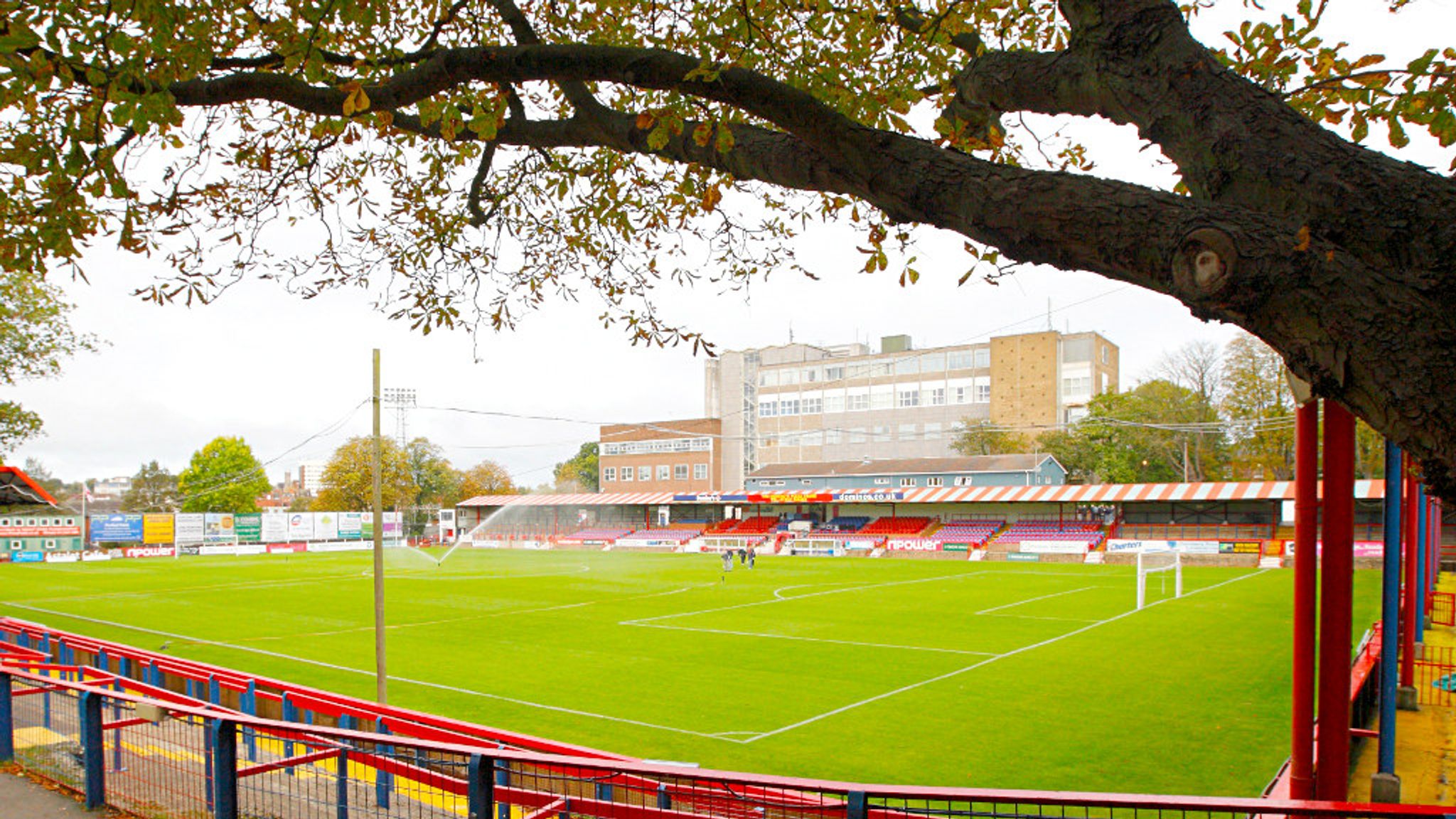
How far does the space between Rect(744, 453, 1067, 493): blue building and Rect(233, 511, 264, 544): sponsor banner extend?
37.2m

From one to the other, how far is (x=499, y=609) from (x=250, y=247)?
26798mm

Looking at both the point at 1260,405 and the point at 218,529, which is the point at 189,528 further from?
the point at 1260,405

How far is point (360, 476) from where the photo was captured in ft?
306

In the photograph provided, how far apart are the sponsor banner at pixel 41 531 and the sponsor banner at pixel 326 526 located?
15688 mm

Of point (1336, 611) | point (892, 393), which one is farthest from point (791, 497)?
point (1336, 611)

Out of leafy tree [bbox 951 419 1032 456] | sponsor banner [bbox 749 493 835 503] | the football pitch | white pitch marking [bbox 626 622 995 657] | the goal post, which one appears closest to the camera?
the football pitch

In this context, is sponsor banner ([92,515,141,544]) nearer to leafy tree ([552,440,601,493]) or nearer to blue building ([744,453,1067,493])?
blue building ([744,453,1067,493])

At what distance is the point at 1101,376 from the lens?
259ft

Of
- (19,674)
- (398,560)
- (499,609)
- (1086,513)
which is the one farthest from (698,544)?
(19,674)

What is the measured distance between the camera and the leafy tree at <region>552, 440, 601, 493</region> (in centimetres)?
13450

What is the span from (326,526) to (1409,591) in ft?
247

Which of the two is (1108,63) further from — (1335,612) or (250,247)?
(250,247)

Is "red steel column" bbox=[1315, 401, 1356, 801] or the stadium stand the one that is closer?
"red steel column" bbox=[1315, 401, 1356, 801]

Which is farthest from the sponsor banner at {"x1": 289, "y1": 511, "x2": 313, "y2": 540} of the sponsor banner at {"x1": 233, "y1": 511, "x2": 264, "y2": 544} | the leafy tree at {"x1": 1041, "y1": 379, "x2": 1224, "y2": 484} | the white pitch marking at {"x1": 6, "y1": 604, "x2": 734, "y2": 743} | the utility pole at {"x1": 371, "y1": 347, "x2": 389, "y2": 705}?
the utility pole at {"x1": 371, "y1": 347, "x2": 389, "y2": 705}
